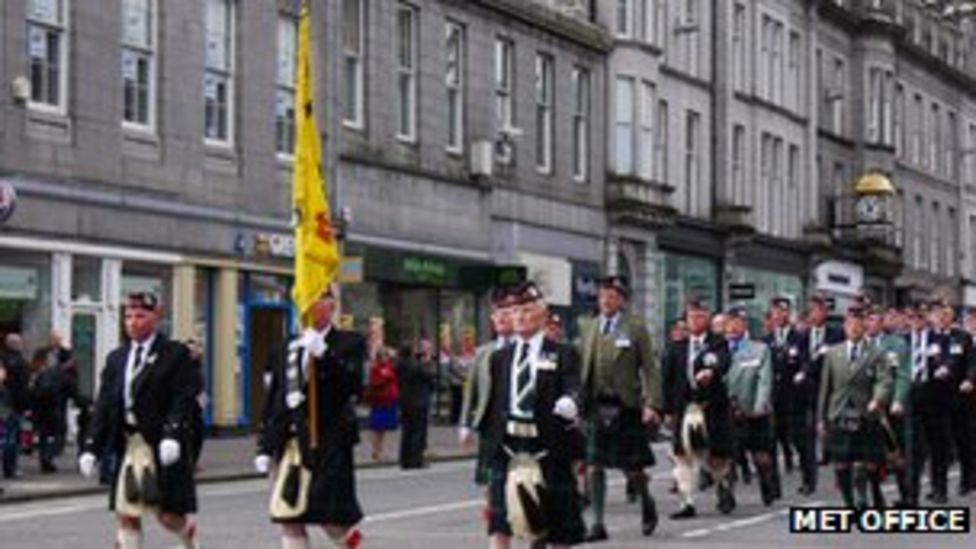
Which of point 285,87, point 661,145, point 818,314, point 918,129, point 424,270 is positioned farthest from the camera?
point 918,129

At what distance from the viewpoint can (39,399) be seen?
26.1 metres

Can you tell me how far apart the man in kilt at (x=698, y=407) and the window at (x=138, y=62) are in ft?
48.0

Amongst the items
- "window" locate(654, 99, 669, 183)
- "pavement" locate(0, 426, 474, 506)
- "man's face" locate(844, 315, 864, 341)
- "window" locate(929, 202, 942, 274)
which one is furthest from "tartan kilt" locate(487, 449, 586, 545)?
"window" locate(929, 202, 942, 274)

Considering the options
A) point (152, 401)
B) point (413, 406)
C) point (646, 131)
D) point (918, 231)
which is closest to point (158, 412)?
point (152, 401)

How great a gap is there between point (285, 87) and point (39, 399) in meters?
11.9

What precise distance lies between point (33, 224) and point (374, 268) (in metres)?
10.2

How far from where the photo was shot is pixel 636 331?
1759cm

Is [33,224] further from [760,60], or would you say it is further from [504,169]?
[760,60]

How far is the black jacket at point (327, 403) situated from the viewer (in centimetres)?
1277

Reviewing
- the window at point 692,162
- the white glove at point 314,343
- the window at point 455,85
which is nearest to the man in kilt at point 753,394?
the white glove at point 314,343

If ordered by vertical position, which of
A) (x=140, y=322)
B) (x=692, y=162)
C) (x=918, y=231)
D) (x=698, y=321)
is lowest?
(x=140, y=322)

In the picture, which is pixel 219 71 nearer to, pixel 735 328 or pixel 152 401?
pixel 735 328

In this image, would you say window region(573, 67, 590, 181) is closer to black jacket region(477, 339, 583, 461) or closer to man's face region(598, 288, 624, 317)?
man's face region(598, 288, 624, 317)

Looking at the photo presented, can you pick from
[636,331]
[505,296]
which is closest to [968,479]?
[636,331]
